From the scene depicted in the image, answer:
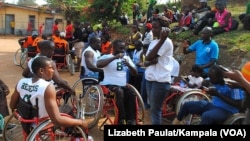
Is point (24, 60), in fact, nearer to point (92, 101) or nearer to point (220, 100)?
point (92, 101)

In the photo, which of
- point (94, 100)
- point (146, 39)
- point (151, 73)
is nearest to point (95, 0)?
point (146, 39)

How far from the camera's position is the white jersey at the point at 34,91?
3.41 metres

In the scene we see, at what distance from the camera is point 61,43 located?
10539 millimetres

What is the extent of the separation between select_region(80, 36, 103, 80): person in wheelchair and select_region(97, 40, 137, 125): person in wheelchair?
496mm

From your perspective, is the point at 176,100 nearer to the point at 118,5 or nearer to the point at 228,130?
the point at 228,130

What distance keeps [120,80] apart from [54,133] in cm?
180

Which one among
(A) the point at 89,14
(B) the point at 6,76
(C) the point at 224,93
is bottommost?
(B) the point at 6,76

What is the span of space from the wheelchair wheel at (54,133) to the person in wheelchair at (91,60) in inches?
81.8

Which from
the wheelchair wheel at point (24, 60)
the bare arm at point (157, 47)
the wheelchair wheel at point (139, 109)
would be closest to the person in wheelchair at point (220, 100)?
the bare arm at point (157, 47)

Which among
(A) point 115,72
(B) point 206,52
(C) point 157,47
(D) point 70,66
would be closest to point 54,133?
(C) point 157,47

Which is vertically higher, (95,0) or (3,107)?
(95,0)

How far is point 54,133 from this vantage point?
11.8 ft

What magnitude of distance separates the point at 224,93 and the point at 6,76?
8.31 m

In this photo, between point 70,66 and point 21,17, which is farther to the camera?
point 21,17
